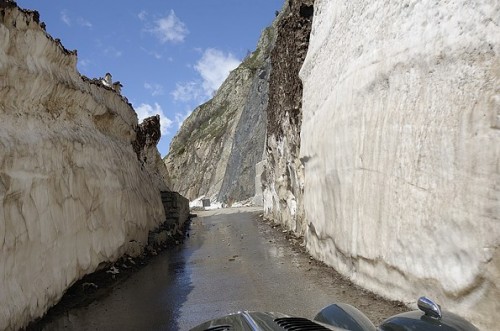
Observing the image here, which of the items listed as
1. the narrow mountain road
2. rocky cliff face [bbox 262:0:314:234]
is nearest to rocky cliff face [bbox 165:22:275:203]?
rocky cliff face [bbox 262:0:314:234]

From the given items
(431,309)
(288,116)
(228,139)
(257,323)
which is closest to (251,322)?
(257,323)

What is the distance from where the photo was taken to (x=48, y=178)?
731 centimetres

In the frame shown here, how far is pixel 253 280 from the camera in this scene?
916 cm

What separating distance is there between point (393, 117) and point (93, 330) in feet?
16.7

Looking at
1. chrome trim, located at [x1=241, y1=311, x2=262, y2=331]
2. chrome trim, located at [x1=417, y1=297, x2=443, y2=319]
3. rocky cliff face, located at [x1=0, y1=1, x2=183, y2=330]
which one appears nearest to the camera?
chrome trim, located at [x1=241, y1=311, x2=262, y2=331]

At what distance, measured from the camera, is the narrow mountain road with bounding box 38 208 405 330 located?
22.1 ft

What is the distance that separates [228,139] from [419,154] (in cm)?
5598

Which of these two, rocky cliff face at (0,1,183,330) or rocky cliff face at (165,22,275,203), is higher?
rocky cliff face at (165,22,275,203)

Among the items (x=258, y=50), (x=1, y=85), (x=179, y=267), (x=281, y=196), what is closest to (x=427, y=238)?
(x=1, y=85)

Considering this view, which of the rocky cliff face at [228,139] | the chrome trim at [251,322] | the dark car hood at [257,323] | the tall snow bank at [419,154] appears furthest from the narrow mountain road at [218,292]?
the rocky cliff face at [228,139]

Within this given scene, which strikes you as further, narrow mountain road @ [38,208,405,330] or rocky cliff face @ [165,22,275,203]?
rocky cliff face @ [165,22,275,203]

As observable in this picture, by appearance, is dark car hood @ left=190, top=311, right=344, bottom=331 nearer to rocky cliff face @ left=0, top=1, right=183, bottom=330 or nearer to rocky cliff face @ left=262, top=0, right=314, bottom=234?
rocky cliff face @ left=0, top=1, right=183, bottom=330

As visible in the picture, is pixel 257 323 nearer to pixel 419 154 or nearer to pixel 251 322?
pixel 251 322

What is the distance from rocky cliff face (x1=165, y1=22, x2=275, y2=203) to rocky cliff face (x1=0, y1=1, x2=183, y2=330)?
33717mm
